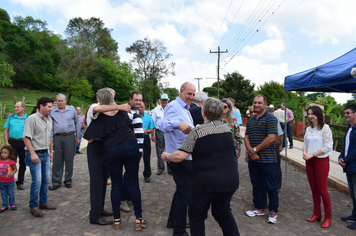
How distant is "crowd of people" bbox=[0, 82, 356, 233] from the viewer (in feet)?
7.85

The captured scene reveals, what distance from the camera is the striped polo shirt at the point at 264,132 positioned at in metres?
3.82

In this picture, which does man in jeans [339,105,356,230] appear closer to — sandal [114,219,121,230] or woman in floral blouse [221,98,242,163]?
woman in floral blouse [221,98,242,163]

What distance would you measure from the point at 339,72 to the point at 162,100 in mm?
4187

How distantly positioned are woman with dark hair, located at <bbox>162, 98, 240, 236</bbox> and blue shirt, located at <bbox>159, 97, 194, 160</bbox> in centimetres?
67

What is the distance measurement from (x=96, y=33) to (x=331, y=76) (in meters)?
64.6

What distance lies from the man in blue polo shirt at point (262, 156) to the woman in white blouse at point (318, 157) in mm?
546

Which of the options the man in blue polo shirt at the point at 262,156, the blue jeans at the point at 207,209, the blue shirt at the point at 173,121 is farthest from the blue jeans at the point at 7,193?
the man in blue polo shirt at the point at 262,156

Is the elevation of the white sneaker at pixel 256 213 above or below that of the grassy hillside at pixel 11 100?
below

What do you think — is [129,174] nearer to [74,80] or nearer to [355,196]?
[355,196]

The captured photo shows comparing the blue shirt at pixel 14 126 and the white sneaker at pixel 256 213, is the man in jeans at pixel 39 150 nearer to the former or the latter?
the blue shirt at pixel 14 126

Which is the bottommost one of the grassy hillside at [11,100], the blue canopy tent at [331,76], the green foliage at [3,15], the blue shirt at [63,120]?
the blue shirt at [63,120]

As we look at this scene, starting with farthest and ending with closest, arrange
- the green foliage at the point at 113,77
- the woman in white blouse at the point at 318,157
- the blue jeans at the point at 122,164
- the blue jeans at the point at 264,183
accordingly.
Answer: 1. the green foliage at the point at 113,77
2. the blue jeans at the point at 264,183
3. the woman in white blouse at the point at 318,157
4. the blue jeans at the point at 122,164

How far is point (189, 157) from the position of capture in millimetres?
3104

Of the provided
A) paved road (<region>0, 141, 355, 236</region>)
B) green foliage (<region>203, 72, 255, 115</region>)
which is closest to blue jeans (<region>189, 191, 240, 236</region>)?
paved road (<region>0, 141, 355, 236</region>)
